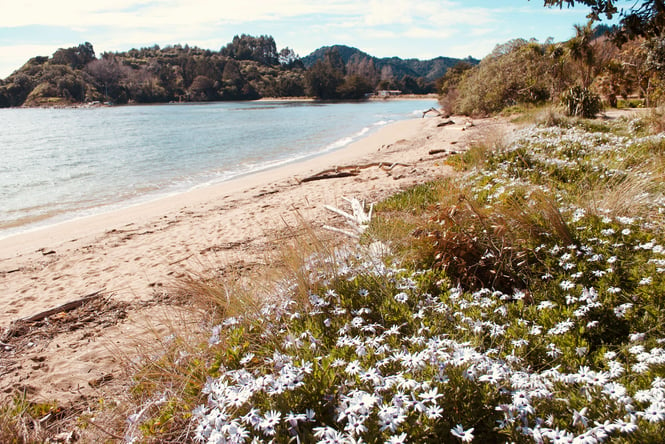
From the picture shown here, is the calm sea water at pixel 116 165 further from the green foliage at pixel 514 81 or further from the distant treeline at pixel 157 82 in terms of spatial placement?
the distant treeline at pixel 157 82

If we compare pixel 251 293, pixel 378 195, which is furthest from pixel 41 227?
pixel 251 293

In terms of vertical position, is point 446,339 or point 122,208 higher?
point 446,339

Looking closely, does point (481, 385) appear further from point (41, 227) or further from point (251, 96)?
point (251, 96)

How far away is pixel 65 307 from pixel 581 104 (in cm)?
1873

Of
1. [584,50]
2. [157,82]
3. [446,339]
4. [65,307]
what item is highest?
[157,82]

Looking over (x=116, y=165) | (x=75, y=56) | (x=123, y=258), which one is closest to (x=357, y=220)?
(x=123, y=258)

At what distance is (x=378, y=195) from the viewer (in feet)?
28.3

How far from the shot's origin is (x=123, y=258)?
675 centimetres

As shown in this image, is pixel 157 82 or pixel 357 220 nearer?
pixel 357 220

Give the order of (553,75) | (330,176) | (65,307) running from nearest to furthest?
(65,307), (330,176), (553,75)

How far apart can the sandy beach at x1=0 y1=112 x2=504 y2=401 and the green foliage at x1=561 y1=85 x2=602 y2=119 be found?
8.27 m

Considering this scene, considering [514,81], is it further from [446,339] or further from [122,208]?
[446,339]

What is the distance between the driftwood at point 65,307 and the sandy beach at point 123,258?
0.08 metres

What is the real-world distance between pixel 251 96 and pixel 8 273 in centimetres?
14100
